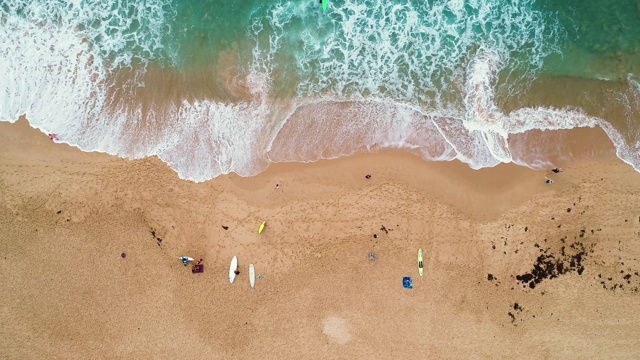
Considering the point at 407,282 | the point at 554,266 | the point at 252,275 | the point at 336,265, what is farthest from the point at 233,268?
the point at 554,266

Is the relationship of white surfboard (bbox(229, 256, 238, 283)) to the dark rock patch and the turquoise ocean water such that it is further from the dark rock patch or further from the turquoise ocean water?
the dark rock patch

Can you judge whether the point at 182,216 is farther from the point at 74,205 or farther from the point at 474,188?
the point at 474,188

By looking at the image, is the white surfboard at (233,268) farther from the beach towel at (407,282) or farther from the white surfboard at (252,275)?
the beach towel at (407,282)

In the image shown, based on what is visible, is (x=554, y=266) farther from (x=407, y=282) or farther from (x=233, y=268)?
(x=233, y=268)

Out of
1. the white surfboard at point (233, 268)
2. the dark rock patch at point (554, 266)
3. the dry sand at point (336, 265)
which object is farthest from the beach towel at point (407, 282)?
the white surfboard at point (233, 268)

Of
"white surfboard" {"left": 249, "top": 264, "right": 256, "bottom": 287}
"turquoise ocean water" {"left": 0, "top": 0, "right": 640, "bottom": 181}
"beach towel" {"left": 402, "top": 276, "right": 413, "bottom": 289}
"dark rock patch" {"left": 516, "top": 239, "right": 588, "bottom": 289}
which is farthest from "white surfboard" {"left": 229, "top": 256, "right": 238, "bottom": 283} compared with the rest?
"dark rock patch" {"left": 516, "top": 239, "right": 588, "bottom": 289}

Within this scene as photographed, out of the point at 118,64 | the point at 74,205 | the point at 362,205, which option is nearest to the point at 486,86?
the point at 362,205
